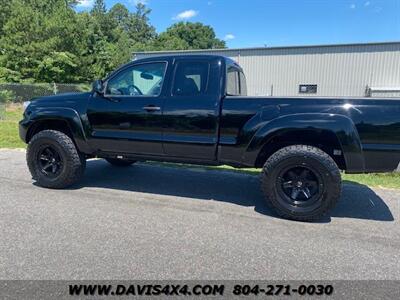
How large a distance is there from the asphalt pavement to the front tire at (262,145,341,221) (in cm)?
19

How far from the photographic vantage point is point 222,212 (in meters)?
4.53

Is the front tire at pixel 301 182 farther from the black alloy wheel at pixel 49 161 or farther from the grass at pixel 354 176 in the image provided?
the black alloy wheel at pixel 49 161

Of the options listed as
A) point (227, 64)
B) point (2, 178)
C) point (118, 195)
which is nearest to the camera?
point (227, 64)

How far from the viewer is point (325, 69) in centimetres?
2295

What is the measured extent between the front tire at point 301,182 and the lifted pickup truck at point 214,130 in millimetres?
12

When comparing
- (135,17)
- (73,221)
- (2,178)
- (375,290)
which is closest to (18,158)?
(2,178)

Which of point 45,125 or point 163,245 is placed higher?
point 45,125

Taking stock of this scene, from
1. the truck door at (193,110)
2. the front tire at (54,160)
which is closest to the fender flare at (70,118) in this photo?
the front tire at (54,160)

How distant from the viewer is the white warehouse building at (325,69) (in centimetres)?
2191

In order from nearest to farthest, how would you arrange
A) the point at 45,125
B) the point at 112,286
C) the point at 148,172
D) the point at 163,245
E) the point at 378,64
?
the point at 112,286 → the point at 163,245 → the point at 45,125 → the point at 148,172 → the point at 378,64

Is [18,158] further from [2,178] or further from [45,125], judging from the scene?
[45,125]

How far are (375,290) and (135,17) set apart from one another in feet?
343

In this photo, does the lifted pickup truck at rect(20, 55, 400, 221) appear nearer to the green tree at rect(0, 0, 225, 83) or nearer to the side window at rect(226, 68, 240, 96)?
the side window at rect(226, 68, 240, 96)

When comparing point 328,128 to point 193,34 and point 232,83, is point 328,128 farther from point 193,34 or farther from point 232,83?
point 193,34
